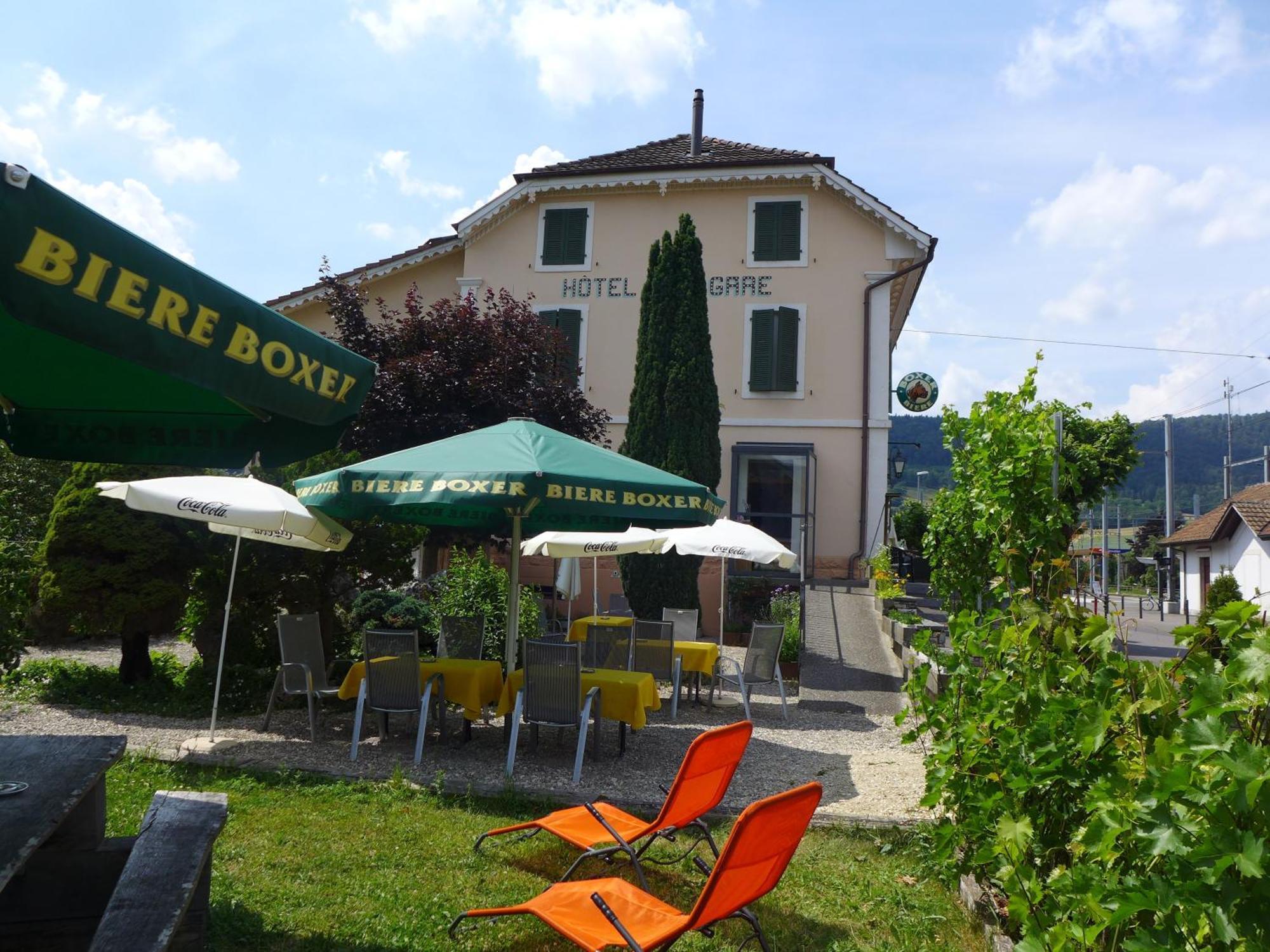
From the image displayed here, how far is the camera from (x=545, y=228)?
71.5ft

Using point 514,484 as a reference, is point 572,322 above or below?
above

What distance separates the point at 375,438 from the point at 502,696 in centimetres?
811

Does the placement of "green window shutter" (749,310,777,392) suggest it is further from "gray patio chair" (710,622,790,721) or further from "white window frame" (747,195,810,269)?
"gray patio chair" (710,622,790,721)

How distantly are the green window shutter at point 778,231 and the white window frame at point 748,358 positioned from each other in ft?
3.26

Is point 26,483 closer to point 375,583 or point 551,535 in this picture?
point 375,583

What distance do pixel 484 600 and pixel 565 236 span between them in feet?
36.7

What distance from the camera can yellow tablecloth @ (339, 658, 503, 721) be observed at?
767 centimetres

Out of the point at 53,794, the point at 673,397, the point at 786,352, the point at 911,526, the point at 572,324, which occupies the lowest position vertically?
the point at 53,794

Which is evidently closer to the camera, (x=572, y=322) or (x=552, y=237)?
(x=572, y=322)

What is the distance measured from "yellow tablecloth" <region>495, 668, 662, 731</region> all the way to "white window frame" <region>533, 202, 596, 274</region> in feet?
49.8

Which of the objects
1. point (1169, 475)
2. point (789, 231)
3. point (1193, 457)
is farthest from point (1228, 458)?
point (1193, 457)

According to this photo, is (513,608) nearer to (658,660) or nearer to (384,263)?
(658,660)

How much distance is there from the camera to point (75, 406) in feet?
13.2

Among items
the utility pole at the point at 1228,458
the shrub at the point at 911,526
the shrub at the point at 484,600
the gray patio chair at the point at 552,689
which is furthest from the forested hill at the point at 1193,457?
the gray patio chair at the point at 552,689
